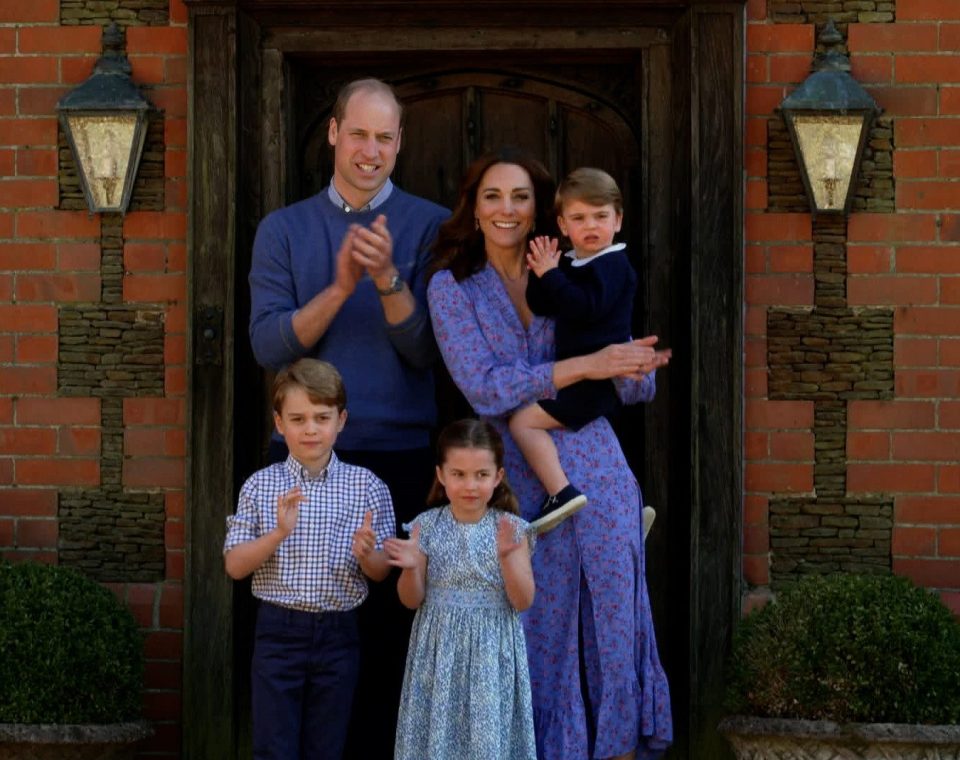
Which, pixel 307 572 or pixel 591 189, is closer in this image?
pixel 307 572

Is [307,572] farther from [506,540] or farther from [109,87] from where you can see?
[109,87]

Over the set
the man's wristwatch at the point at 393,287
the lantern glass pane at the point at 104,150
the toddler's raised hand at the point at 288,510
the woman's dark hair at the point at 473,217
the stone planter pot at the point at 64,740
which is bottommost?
the stone planter pot at the point at 64,740

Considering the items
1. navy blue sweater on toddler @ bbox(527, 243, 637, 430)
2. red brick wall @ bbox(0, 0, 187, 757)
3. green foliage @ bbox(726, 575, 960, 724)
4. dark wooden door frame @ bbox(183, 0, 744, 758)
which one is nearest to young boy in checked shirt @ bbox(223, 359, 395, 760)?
navy blue sweater on toddler @ bbox(527, 243, 637, 430)

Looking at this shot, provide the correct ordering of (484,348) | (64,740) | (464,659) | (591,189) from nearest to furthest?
(464,659) < (591,189) < (484,348) < (64,740)

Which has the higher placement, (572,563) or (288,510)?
(288,510)

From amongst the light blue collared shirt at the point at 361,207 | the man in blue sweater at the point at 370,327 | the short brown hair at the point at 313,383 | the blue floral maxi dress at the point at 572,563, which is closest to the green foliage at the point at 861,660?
the blue floral maxi dress at the point at 572,563

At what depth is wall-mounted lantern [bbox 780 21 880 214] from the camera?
16.9 feet

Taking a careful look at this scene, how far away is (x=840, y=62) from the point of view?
521cm

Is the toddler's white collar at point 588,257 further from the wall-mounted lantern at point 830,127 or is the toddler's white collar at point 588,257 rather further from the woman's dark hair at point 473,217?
the wall-mounted lantern at point 830,127

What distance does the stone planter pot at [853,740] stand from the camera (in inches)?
180

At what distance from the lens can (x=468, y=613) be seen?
436cm

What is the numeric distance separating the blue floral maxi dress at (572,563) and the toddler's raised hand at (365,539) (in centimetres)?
50

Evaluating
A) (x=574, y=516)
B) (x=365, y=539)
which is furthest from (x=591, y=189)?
(x=365, y=539)

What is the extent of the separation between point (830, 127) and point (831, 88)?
12 cm
